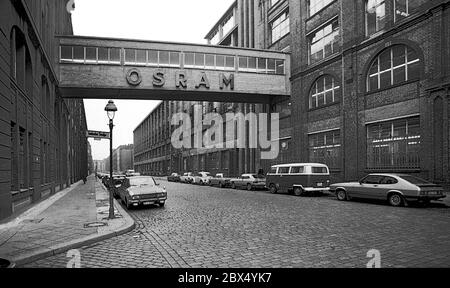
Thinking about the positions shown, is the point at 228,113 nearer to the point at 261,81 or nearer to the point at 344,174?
the point at 261,81

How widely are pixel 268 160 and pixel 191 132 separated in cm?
2839

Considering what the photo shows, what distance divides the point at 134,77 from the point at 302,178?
51.0ft

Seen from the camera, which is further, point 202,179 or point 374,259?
point 202,179

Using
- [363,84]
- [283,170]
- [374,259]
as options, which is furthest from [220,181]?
[374,259]

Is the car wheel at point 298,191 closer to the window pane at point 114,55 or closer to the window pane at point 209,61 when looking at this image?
the window pane at point 209,61

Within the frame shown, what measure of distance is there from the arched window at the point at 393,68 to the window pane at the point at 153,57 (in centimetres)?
1652

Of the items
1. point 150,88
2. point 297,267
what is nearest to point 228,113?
point 150,88

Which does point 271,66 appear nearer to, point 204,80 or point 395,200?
point 204,80

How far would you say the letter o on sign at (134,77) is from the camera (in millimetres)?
27141

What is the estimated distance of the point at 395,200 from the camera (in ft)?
47.1

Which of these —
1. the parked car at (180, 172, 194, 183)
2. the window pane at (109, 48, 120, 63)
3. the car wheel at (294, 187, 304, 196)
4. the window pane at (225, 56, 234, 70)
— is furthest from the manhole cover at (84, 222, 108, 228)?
the parked car at (180, 172, 194, 183)

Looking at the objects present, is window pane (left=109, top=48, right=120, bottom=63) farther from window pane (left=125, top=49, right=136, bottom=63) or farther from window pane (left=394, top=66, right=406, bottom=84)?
window pane (left=394, top=66, right=406, bottom=84)

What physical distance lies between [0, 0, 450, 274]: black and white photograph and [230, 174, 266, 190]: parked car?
0.13m

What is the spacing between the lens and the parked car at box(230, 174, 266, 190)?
2579cm
